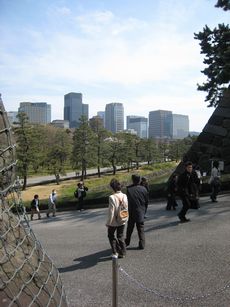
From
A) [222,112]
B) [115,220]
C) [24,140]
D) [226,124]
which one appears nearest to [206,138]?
[226,124]

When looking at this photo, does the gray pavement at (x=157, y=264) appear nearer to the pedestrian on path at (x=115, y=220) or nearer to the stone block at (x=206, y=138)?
the pedestrian on path at (x=115, y=220)

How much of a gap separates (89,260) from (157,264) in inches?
49.5

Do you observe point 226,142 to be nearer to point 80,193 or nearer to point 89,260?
point 80,193

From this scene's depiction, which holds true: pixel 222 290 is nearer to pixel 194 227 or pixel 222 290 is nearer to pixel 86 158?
pixel 194 227

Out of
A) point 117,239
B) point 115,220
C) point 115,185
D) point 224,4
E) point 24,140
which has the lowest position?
point 117,239

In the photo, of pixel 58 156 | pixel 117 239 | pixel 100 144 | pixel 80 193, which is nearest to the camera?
pixel 117 239

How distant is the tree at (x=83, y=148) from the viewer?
4781 centimetres

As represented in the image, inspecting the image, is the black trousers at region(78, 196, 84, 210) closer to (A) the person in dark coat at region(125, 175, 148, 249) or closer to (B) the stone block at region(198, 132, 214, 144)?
(B) the stone block at region(198, 132, 214, 144)

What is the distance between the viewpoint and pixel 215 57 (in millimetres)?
16375

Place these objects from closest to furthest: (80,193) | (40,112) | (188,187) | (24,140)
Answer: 1. (188,187)
2. (80,193)
3. (24,140)
4. (40,112)

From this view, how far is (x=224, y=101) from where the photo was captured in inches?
784

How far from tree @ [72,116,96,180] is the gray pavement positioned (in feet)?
122

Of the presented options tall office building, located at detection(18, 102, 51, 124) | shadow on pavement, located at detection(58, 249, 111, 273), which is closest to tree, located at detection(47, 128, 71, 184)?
shadow on pavement, located at detection(58, 249, 111, 273)

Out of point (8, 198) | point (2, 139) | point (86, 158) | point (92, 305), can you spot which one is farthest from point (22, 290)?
point (86, 158)
